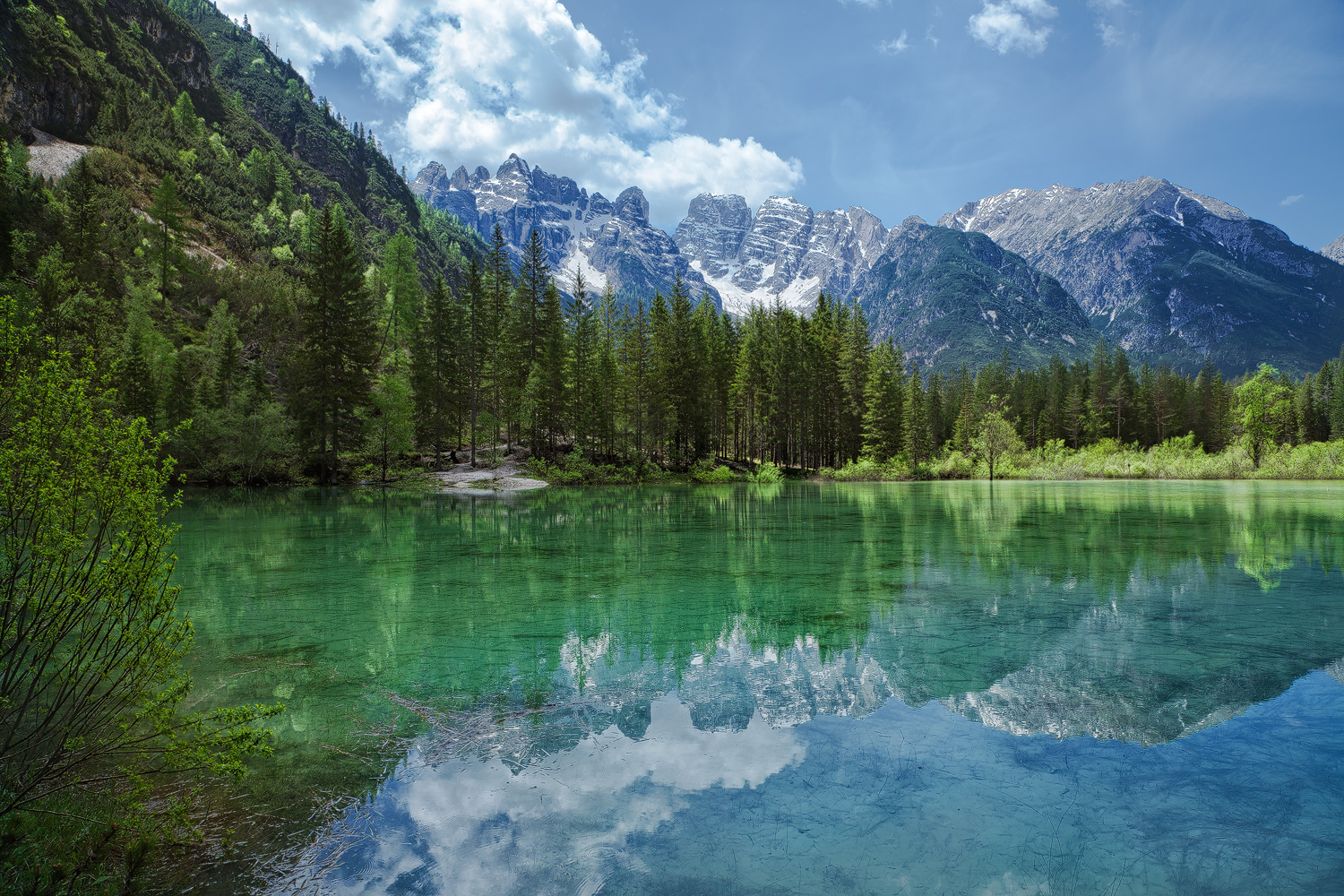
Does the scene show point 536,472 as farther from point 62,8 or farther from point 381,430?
point 62,8

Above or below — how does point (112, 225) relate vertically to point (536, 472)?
above

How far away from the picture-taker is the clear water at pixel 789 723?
3.57m

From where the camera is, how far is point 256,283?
62.0 metres

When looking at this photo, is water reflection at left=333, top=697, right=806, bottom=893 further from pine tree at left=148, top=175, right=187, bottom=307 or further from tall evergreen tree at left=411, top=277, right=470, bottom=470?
pine tree at left=148, top=175, right=187, bottom=307

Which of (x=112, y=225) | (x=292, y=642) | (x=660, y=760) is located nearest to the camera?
(x=660, y=760)

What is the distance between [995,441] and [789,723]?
2769 inches

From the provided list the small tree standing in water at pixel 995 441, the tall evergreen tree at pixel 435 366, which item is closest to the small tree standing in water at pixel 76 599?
the tall evergreen tree at pixel 435 366

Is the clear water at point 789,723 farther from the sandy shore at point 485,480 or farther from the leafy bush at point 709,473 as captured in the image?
the leafy bush at point 709,473

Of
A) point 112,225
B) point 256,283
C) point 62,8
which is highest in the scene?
point 62,8

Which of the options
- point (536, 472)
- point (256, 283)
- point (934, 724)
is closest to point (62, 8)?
point (256, 283)

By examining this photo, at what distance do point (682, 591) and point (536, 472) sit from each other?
3871 cm

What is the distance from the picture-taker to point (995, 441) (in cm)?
6725

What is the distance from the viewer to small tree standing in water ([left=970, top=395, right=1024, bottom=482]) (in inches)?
2501

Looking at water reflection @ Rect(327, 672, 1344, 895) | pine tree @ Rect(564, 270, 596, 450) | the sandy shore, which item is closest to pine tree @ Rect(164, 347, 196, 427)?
the sandy shore
